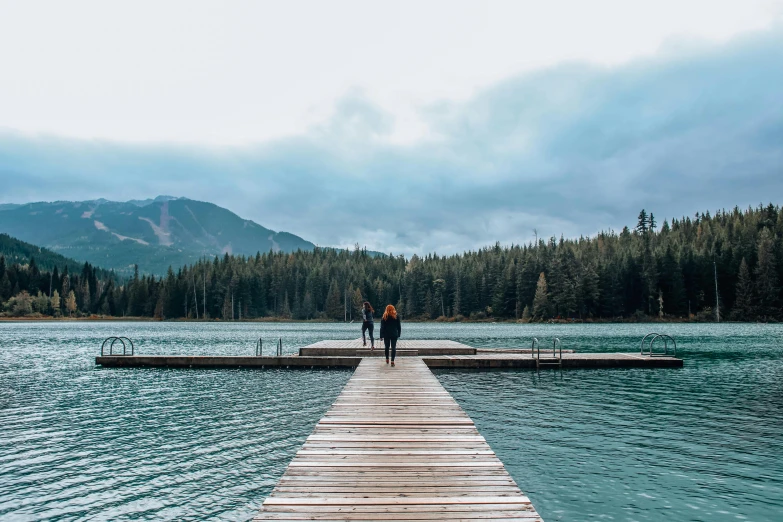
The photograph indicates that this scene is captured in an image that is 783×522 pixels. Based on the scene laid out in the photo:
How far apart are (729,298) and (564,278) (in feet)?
107

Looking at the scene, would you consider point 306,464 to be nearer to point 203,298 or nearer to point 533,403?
point 533,403

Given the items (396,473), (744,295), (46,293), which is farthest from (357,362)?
(46,293)

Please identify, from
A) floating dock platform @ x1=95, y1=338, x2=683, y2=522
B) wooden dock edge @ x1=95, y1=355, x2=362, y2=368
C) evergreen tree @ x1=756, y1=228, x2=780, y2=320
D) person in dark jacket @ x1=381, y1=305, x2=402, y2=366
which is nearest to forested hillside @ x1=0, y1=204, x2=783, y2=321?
evergreen tree @ x1=756, y1=228, x2=780, y2=320

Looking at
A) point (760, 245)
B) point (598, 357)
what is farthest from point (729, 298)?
point (598, 357)

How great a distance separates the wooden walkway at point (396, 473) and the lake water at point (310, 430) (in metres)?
1.87

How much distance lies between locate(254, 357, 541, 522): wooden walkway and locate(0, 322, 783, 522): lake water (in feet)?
6.13

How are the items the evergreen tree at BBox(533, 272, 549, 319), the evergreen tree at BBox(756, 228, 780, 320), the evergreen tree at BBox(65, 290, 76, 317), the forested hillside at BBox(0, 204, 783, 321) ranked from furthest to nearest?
the evergreen tree at BBox(65, 290, 76, 317), the evergreen tree at BBox(533, 272, 549, 319), the forested hillside at BBox(0, 204, 783, 321), the evergreen tree at BBox(756, 228, 780, 320)

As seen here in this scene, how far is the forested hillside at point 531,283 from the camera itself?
117 meters

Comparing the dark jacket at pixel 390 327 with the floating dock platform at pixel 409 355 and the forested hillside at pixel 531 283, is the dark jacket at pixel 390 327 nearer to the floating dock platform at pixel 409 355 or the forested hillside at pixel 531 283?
the floating dock platform at pixel 409 355

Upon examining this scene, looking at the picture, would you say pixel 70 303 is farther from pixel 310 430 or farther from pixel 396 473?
pixel 396 473

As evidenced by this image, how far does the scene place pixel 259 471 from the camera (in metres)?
12.9

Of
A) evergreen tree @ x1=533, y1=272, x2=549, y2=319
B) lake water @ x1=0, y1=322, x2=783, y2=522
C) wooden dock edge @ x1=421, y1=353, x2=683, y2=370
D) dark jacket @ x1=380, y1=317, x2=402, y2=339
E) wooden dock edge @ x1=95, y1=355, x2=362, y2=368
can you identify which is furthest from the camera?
evergreen tree @ x1=533, y1=272, x2=549, y2=319

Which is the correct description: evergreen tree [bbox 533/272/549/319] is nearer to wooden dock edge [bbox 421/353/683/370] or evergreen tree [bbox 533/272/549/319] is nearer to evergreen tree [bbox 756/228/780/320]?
evergreen tree [bbox 756/228/780/320]

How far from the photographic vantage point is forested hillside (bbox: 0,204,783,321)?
11719 centimetres
